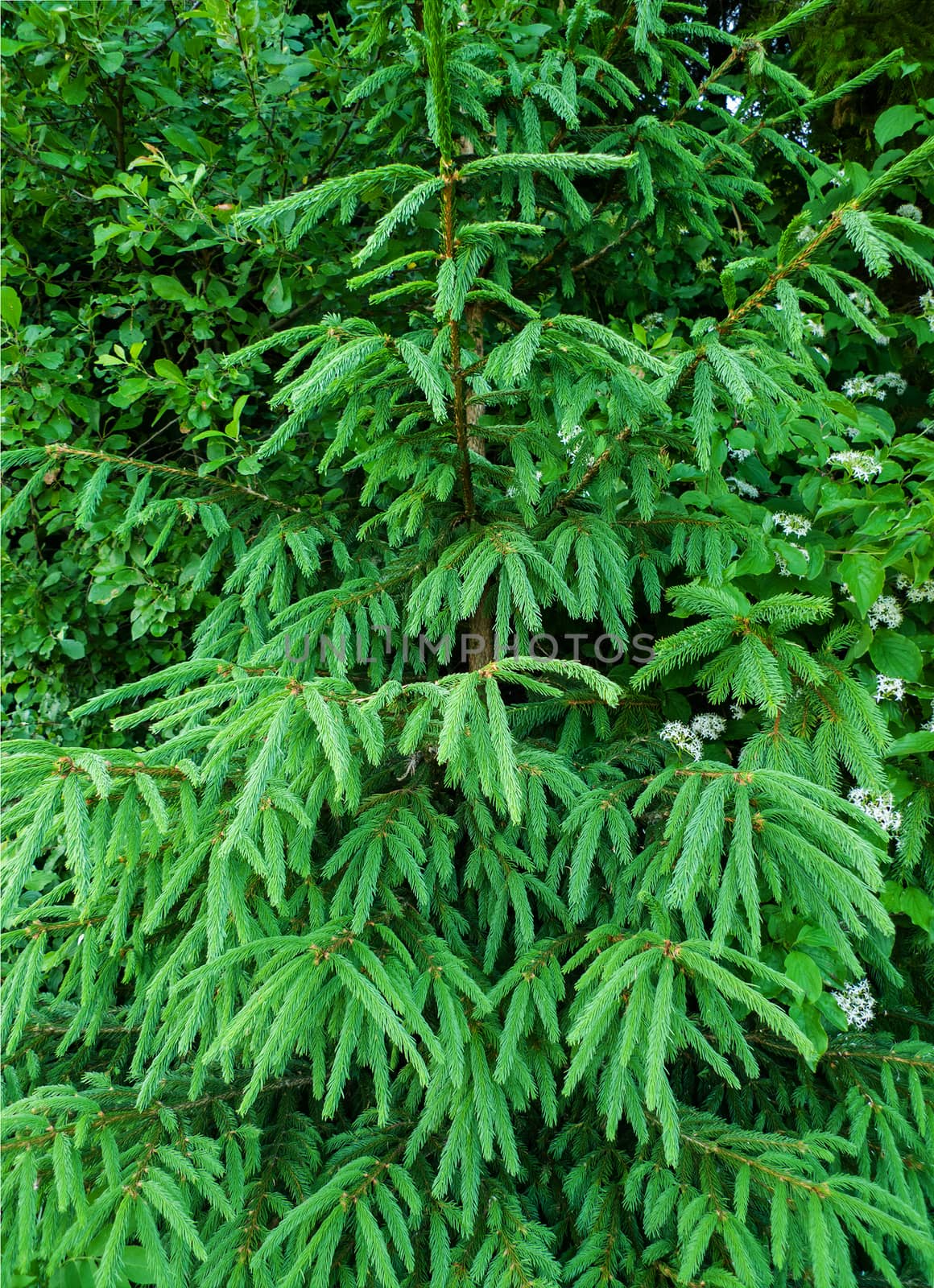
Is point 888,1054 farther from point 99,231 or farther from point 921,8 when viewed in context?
point 921,8

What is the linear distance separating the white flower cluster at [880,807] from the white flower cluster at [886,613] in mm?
351

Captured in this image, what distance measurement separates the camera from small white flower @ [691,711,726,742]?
1.69m

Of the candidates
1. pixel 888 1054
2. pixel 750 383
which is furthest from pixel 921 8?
pixel 888 1054

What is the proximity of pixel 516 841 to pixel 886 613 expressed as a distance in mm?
950

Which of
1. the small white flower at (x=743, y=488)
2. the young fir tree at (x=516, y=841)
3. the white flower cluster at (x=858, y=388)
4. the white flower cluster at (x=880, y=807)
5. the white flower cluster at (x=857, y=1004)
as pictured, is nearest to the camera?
the young fir tree at (x=516, y=841)

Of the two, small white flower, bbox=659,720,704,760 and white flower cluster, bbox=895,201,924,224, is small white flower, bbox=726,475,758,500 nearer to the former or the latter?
small white flower, bbox=659,720,704,760

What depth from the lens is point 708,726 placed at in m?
1.69

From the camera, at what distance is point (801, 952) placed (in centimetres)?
137

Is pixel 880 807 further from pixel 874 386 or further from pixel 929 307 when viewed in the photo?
pixel 929 307

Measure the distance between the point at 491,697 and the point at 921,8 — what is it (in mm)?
2656

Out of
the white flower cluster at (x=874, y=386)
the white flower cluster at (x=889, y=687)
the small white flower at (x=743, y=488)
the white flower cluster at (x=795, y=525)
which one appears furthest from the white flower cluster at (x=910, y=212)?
the white flower cluster at (x=889, y=687)

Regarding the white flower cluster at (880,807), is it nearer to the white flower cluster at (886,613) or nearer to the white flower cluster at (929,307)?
the white flower cluster at (886,613)

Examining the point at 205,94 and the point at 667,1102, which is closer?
the point at 667,1102

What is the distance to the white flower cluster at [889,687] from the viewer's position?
1507 millimetres
